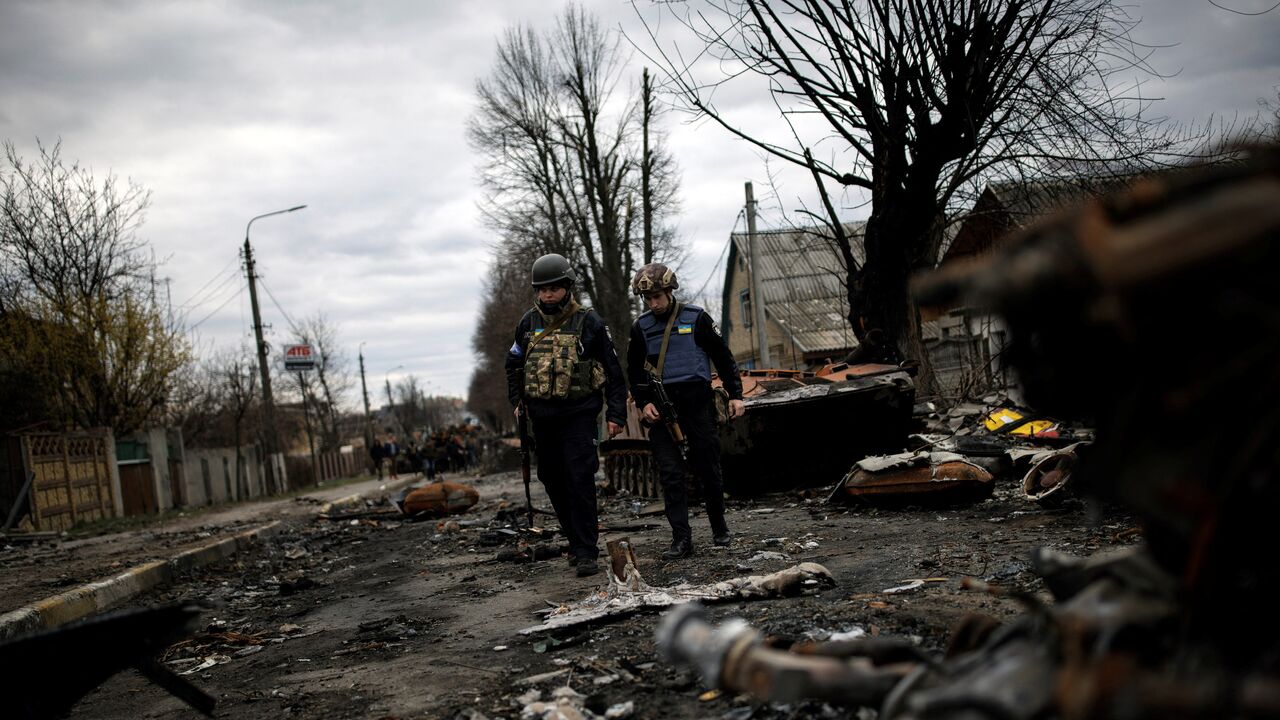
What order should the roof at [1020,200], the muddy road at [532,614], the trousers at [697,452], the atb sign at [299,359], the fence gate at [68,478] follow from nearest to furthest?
the muddy road at [532,614], the trousers at [697,452], the roof at [1020,200], the fence gate at [68,478], the atb sign at [299,359]

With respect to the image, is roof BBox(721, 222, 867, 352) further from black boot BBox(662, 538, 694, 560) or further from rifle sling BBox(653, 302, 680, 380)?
black boot BBox(662, 538, 694, 560)

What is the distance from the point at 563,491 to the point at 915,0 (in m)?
7.51

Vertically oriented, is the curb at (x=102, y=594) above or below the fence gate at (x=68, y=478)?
below

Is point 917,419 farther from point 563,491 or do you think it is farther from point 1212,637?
point 1212,637

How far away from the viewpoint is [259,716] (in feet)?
11.0

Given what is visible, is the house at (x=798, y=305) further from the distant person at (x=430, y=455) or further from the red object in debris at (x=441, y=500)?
the red object in debris at (x=441, y=500)

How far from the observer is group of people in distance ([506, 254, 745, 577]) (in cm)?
615

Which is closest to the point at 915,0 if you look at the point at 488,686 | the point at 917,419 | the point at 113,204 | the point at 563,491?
the point at 917,419

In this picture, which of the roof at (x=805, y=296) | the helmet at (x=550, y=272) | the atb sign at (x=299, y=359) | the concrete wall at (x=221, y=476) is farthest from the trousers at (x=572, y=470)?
the atb sign at (x=299, y=359)

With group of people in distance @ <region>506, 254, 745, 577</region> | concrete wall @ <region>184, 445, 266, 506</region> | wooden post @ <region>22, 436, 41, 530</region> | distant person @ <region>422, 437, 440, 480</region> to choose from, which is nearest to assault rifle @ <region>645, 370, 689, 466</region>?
group of people in distance @ <region>506, 254, 745, 577</region>

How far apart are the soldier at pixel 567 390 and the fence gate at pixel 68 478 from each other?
46.5 ft

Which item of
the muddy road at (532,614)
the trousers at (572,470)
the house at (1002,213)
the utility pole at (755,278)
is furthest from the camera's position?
the utility pole at (755,278)

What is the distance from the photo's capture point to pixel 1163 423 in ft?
4.32

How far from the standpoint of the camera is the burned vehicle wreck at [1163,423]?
1.17 metres
